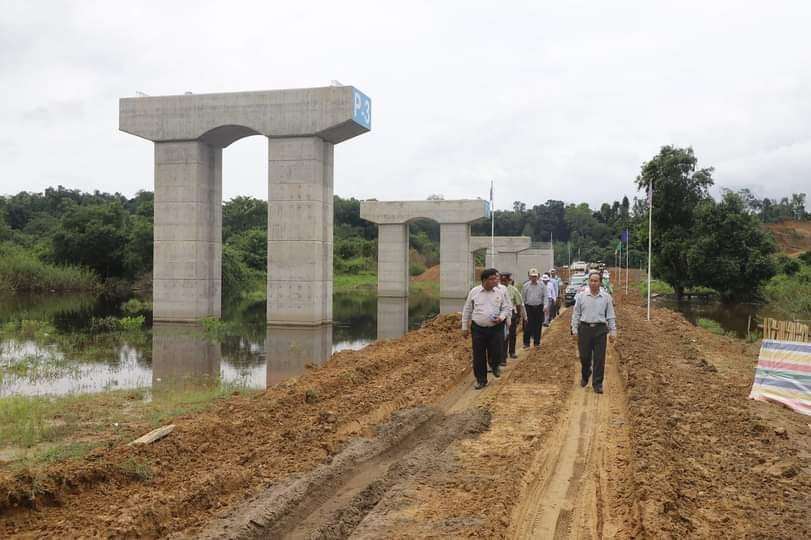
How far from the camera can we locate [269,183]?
78.4ft

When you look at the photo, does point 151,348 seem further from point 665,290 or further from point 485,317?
point 665,290

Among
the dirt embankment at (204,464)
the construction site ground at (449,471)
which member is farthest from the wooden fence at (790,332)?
the dirt embankment at (204,464)

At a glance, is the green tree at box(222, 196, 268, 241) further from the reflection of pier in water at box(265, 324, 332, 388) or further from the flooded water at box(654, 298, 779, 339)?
the reflection of pier in water at box(265, 324, 332, 388)

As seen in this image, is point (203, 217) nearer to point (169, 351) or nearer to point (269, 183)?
point (269, 183)

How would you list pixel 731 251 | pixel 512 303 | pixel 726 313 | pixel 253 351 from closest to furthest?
pixel 512 303
pixel 253 351
pixel 726 313
pixel 731 251

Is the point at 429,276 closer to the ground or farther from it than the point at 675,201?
closer to the ground

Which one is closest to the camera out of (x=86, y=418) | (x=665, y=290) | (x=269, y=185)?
(x=86, y=418)

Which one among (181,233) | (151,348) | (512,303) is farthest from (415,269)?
(512,303)

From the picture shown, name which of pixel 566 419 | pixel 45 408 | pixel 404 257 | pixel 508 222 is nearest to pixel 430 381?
pixel 566 419

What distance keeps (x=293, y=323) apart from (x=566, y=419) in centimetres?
1693

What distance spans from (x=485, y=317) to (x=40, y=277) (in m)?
39.3

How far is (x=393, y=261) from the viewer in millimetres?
47438

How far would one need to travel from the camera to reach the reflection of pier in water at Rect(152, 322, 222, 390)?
39.1 ft

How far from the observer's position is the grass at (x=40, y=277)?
40469mm
